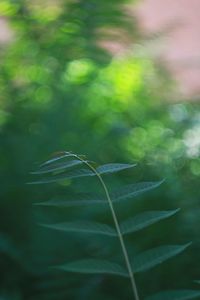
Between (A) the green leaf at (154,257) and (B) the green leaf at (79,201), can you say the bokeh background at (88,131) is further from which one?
(A) the green leaf at (154,257)

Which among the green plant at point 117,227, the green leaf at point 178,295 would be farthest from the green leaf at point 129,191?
the green leaf at point 178,295

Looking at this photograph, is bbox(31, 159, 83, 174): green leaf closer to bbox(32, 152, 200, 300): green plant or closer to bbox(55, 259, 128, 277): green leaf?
bbox(32, 152, 200, 300): green plant

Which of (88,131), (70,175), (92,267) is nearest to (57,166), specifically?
(70,175)

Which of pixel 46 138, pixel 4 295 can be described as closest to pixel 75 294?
pixel 4 295

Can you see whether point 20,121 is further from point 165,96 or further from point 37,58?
point 165,96

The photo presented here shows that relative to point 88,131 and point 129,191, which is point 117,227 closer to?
point 129,191

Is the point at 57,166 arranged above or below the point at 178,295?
above
